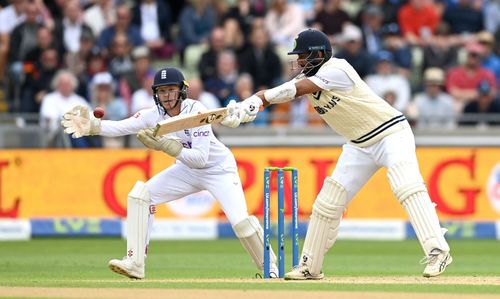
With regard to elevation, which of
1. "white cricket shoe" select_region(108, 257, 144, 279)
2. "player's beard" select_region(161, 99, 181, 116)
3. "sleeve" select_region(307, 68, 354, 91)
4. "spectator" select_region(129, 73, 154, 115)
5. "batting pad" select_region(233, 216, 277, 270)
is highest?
"spectator" select_region(129, 73, 154, 115)

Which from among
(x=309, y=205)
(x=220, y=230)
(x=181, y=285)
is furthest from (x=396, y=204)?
(x=181, y=285)

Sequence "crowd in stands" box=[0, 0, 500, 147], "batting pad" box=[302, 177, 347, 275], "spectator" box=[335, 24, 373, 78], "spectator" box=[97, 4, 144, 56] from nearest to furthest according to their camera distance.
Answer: "batting pad" box=[302, 177, 347, 275], "crowd in stands" box=[0, 0, 500, 147], "spectator" box=[335, 24, 373, 78], "spectator" box=[97, 4, 144, 56]

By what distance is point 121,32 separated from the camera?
19281mm

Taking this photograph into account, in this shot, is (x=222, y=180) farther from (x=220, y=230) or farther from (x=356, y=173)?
(x=220, y=230)

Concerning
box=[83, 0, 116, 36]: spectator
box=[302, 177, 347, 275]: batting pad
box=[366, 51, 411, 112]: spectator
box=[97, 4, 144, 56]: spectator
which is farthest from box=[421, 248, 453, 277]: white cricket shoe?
box=[83, 0, 116, 36]: spectator

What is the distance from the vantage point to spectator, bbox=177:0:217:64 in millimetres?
19859

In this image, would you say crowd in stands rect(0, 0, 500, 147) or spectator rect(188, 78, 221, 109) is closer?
spectator rect(188, 78, 221, 109)

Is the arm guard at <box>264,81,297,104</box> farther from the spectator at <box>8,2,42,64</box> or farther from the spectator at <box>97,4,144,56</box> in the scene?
the spectator at <box>8,2,42,64</box>

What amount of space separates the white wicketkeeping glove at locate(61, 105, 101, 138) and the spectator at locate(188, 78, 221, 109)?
6335 mm

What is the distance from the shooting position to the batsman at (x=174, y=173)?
1021 cm

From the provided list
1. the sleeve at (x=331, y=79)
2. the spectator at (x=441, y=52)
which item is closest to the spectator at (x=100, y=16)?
the spectator at (x=441, y=52)

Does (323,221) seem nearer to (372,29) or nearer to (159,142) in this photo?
(159,142)

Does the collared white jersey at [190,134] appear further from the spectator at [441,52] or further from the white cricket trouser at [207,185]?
the spectator at [441,52]

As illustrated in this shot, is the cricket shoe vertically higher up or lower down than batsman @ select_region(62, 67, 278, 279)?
lower down
